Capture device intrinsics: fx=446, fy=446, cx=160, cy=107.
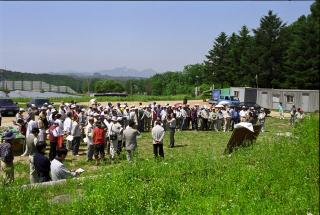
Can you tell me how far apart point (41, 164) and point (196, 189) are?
3.64 m

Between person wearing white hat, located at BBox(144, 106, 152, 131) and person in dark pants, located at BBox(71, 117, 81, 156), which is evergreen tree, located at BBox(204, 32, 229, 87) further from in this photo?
person in dark pants, located at BBox(71, 117, 81, 156)

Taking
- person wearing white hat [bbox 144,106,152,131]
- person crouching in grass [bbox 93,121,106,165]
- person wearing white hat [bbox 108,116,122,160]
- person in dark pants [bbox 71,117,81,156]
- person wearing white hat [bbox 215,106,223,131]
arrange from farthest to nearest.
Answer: person wearing white hat [bbox 215,106,223,131], person wearing white hat [bbox 144,106,152,131], person in dark pants [bbox 71,117,81,156], person wearing white hat [bbox 108,116,122,160], person crouching in grass [bbox 93,121,106,165]

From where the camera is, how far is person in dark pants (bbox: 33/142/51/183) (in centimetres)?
1037

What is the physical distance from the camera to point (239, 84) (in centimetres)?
6556

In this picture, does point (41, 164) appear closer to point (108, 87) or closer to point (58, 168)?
point (58, 168)

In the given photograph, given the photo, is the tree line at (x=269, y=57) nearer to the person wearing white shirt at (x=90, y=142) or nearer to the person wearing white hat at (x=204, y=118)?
the person wearing white hat at (x=204, y=118)

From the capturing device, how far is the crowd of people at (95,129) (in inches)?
424

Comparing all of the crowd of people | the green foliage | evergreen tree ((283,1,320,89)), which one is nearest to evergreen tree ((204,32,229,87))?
evergreen tree ((283,1,320,89))

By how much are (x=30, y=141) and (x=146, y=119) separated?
1232 centimetres

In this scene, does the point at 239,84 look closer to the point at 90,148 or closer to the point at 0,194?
the point at 90,148

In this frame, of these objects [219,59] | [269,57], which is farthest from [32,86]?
[269,57]

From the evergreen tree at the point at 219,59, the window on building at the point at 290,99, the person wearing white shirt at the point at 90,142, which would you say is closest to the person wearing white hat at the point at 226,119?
the person wearing white shirt at the point at 90,142


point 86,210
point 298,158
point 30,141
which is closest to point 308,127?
point 298,158

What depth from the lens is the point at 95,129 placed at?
50.9 feet
